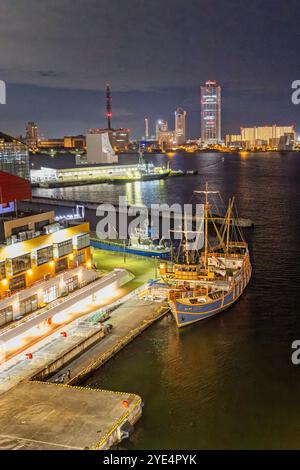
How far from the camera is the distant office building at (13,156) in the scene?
18188 millimetres

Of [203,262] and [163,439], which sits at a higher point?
[203,262]

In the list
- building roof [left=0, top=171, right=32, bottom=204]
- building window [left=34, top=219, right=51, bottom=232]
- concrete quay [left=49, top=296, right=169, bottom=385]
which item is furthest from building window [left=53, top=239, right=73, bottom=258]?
concrete quay [left=49, top=296, right=169, bottom=385]

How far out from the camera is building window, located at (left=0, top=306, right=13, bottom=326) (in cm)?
1253

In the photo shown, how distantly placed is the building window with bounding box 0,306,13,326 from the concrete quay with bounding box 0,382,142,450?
261 cm

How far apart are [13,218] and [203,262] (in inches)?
285

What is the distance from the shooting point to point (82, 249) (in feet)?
53.6

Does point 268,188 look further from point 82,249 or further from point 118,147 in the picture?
point 118,147

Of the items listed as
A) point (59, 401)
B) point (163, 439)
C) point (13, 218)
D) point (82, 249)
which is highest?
point (13, 218)

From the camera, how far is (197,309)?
49.1 feet

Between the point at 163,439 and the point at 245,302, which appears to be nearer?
the point at 163,439

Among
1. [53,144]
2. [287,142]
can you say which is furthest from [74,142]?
[287,142]
